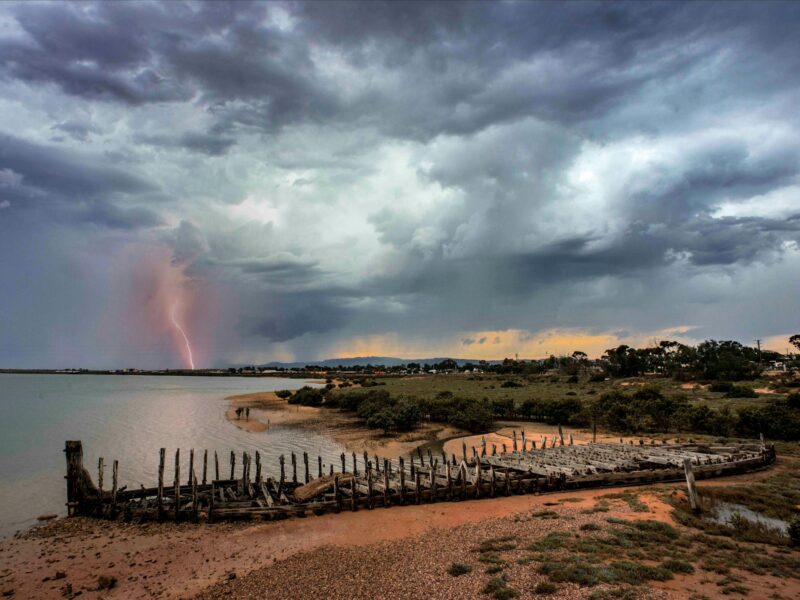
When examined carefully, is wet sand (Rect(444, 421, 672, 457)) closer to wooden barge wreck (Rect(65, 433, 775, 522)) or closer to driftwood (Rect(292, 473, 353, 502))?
wooden barge wreck (Rect(65, 433, 775, 522))

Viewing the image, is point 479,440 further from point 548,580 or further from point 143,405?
point 143,405

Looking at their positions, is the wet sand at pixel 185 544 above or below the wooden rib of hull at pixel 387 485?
below

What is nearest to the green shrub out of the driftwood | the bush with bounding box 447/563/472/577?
the bush with bounding box 447/563/472/577

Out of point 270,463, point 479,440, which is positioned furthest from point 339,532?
point 479,440

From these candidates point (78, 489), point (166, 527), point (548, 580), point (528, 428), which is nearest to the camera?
point (548, 580)

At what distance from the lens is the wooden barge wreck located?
859 inches

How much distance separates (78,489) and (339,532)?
13811mm

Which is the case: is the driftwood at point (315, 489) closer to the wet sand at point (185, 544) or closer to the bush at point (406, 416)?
the wet sand at point (185, 544)

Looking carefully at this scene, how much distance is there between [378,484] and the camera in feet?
77.3

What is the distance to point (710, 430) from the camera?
40.6 m

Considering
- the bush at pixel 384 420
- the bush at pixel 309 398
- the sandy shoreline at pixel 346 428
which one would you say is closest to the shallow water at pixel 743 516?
the sandy shoreline at pixel 346 428

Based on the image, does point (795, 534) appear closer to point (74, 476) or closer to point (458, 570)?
point (458, 570)

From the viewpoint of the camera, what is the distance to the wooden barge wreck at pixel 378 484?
21.8 meters

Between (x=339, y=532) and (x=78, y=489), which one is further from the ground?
(x=78, y=489)
